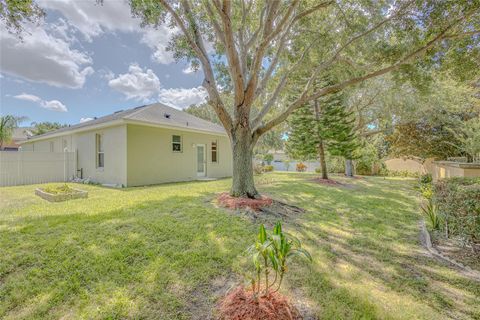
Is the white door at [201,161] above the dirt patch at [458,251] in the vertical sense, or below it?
above

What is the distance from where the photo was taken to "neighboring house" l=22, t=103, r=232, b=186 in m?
10.6

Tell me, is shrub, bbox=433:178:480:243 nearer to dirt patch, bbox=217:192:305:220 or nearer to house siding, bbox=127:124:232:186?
dirt patch, bbox=217:192:305:220

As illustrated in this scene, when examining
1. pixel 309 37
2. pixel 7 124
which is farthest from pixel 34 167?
pixel 309 37

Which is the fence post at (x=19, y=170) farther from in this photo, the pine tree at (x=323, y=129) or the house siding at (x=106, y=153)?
the pine tree at (x=323, y=129)

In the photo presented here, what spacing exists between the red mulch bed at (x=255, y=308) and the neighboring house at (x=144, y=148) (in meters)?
9.36

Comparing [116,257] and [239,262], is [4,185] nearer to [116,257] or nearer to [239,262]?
[116,257]

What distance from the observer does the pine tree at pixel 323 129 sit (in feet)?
42.3

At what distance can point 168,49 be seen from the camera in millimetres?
7980

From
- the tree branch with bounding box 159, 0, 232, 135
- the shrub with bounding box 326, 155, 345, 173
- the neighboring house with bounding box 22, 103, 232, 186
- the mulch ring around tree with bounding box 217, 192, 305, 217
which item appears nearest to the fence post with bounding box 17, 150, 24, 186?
the neighboring house with bounding box 22, 103, 232, 186

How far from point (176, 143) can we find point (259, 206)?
773 centimetres

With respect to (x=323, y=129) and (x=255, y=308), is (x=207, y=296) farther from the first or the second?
(x=323, y=129)

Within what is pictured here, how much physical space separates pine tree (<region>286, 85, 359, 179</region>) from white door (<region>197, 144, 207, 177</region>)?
18.1 ft

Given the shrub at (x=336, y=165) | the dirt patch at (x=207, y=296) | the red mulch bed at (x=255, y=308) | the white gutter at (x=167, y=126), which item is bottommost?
the dirt patch at (x=207, y=296)

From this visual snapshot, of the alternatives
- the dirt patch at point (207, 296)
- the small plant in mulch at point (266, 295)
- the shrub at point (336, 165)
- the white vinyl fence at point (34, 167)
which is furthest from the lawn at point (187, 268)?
the shrub at point (336, 165)
